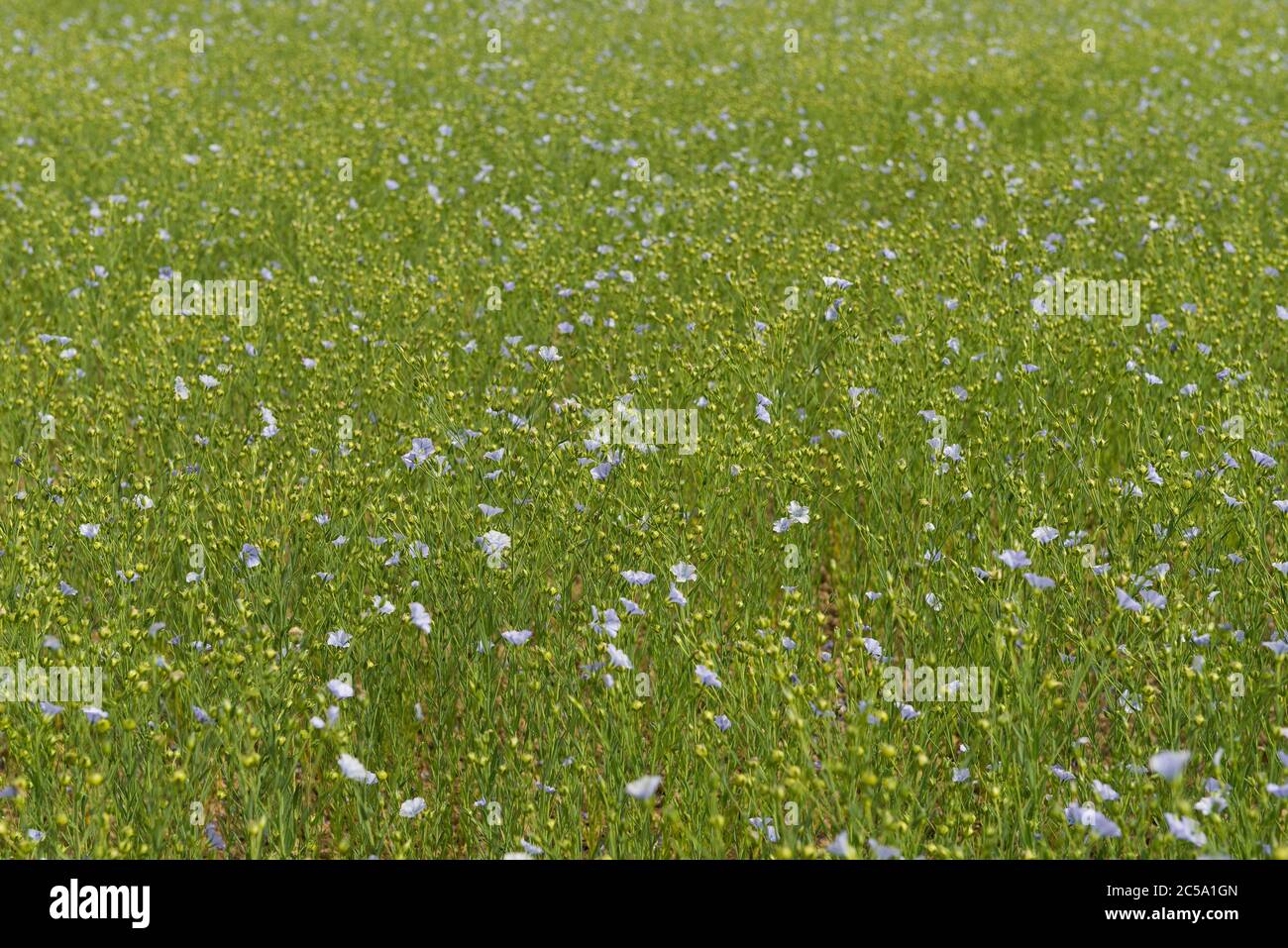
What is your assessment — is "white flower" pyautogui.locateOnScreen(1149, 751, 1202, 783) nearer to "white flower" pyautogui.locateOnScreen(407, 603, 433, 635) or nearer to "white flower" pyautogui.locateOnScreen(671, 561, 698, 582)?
"white flower" pyautogui.locateOnScreen(671, 561, 698, 582)

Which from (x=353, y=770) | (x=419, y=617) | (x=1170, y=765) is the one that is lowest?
(x=353, y=770)

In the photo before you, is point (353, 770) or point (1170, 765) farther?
point (353, 770)

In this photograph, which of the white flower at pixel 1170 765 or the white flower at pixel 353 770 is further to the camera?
the white flower at pixel 353 770

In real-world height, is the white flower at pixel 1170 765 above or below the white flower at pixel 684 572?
above

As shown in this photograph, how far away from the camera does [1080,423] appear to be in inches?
197

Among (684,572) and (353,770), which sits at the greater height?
(684,572)

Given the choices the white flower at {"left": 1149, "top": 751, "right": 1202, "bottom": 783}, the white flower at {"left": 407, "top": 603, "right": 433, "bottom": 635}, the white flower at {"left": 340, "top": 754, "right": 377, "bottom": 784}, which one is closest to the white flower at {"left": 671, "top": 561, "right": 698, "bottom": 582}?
the white flower at {"left": 407, "top": 603, "right": 433, "bottom": 635}

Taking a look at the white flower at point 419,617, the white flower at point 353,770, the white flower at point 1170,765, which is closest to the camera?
the white flower at point 1170,765

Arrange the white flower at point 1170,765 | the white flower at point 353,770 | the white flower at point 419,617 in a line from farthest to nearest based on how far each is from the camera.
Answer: the white flower at point 419,617
the white flower at point 353,770
the white flower at point 1170,765

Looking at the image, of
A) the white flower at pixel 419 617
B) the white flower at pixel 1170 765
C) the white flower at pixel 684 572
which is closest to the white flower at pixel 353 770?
the white flower at pixel 419 617

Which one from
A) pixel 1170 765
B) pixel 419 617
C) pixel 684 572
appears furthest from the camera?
pixel 684 572

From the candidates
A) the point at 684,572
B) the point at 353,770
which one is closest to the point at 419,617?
the point at 353,770

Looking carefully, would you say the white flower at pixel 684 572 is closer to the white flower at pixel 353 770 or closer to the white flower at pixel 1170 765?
the white flower at pixel 353 770

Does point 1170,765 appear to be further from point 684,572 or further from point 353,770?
point 353,770
